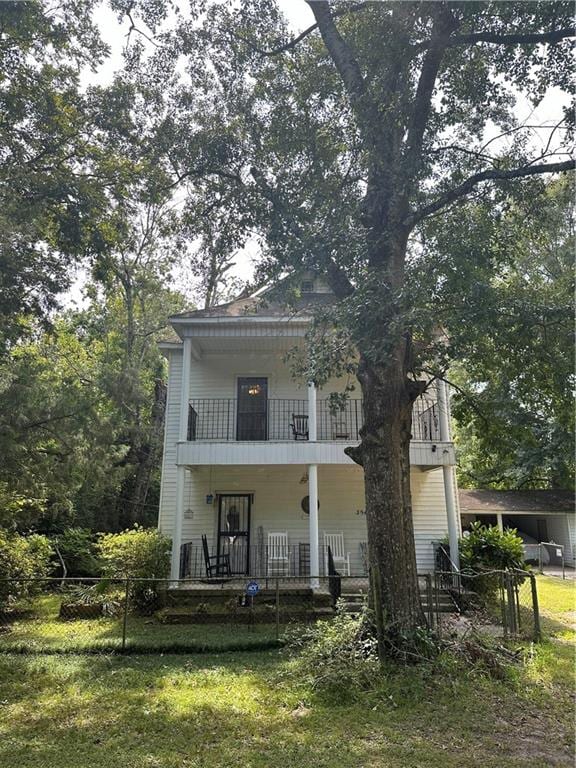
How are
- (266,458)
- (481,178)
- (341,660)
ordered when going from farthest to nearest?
1. (266,458)
2. (481,178)
3. (341,660)

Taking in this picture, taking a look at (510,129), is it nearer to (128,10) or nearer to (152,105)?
(152,105)

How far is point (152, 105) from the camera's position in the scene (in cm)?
1008

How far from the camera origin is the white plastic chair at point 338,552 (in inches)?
492

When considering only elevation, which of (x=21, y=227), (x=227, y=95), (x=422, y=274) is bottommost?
(x=422, y=274)

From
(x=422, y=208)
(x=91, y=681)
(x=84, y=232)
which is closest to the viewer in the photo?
(x=91, y=681)

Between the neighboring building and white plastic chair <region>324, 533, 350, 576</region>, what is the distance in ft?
39.3

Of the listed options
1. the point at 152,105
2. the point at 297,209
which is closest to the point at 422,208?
the point at 297,209

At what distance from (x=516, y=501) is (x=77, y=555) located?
1967 centimetres

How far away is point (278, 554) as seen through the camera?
1281 centimetres

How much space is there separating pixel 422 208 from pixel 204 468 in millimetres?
8758

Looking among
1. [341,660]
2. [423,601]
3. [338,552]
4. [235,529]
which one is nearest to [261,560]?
[235,529]

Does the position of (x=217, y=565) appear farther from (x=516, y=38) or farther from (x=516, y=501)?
(x=516, y=501)

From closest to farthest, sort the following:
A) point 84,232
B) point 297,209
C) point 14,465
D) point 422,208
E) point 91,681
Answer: point 91,681
point 422,208
point 297,209
point 14,465
point 84,232

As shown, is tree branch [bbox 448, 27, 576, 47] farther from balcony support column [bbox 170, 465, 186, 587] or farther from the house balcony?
balcony support column [bbox 170, 465, 186, 587]
